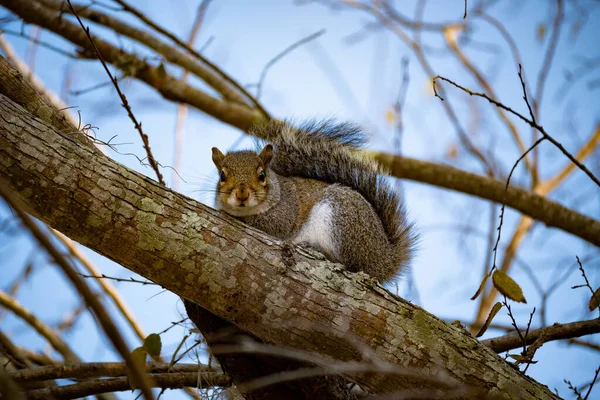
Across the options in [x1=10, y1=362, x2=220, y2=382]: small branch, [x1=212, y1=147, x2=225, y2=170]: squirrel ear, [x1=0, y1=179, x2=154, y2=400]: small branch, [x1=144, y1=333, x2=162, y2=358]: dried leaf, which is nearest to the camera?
[x1=0, y1=179, x2=154, y2=400]: small branch

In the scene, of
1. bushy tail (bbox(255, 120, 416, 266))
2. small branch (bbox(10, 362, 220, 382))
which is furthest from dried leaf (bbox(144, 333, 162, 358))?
bushy tail (bbox(255, 120, 416, 266))

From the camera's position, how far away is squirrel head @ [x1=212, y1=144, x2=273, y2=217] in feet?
11.1

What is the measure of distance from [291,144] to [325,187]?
354 millimetres

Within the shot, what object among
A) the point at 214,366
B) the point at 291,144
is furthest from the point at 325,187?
the point at 214,366

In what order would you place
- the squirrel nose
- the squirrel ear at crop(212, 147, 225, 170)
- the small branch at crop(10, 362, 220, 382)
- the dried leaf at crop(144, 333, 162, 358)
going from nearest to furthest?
the dried leaf at crop(144, 333, 162, 358)
the small branch at crop(10, 362, 220, 382)
the squirrel nose
the squirrel ear at crop(212, 147, 225, 170)

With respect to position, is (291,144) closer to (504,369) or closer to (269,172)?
(269,172)

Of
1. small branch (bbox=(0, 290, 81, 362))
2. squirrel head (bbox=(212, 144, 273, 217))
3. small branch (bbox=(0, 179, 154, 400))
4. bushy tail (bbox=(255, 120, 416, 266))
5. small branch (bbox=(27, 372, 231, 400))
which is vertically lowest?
small branch (bbox=(0, 179, 154, 400))

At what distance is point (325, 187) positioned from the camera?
145 inches

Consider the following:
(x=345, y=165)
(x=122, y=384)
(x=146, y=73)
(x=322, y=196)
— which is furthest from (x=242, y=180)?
(x=146, y=73)

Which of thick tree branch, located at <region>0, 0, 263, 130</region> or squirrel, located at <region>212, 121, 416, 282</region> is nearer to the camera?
squirrel, located at <region>212, 121, 416, 282</region>

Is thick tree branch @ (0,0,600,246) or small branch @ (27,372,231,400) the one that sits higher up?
thick tree branch @ (0,0,600,246)

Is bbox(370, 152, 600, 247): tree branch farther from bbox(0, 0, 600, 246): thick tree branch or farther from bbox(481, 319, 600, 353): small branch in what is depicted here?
bbox(481, 319, 600, 353): small branch

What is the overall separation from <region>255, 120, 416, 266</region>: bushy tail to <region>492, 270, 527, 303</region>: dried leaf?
0.91m

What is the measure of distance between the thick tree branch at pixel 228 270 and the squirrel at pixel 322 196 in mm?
823
